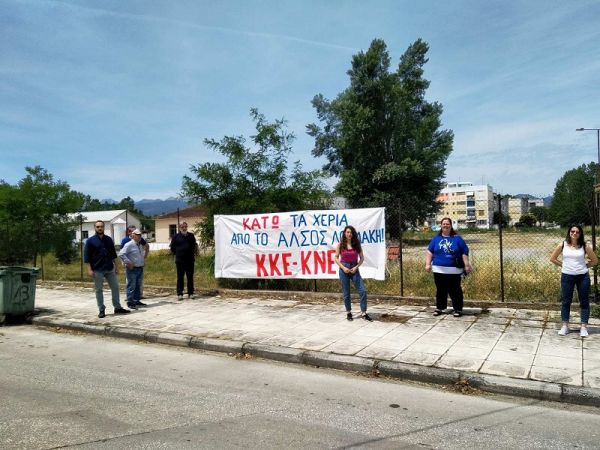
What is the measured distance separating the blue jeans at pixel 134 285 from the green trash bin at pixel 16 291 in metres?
1.84

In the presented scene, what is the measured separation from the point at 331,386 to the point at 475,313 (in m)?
4.24

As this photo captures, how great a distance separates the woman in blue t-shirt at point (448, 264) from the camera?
871 cm

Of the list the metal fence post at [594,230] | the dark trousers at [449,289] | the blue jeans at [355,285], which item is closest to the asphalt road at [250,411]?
the blue jeans at [355,285]

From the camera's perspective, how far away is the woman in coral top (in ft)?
28.6

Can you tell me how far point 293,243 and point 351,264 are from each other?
10.0ft

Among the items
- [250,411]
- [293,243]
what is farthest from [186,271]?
[250,411]

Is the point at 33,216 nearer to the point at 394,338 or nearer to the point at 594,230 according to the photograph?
the point at 394,338

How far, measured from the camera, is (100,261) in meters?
9.92

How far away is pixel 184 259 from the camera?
11.5 m

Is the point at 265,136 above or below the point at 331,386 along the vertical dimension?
above

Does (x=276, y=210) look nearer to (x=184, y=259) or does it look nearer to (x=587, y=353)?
(x=184, y=259)

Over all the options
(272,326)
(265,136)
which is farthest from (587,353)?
(265,136)

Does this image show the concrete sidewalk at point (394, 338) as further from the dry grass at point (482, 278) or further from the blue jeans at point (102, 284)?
the dry grass at point (482, 278)

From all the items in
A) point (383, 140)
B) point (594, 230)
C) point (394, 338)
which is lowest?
point (394, 338)
